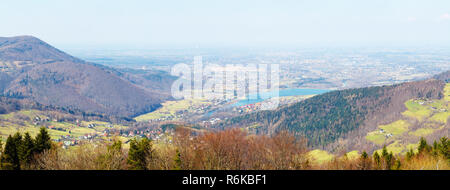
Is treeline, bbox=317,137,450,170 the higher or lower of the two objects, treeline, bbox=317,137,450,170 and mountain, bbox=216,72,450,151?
the higher

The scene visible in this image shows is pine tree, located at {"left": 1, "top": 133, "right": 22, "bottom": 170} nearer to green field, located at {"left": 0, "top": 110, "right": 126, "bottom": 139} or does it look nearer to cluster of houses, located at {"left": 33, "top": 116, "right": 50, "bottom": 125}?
green field, located at {"left": 0, "top": 110, "right": 126, "bottom": 139}

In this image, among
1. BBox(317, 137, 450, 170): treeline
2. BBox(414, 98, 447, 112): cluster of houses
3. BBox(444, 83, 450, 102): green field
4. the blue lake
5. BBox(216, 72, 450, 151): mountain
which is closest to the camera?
BBox(317, 137, 450, 170): treeline

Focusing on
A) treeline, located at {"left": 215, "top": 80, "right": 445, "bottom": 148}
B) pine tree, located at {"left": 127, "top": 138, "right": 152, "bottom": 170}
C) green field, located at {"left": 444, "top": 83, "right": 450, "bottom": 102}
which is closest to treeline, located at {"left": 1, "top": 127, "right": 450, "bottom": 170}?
pine tree, located at {"left": 127, "top": 138, "right": 152, "bottom": 170}

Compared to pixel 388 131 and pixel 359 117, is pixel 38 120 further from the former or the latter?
pixel 388 131

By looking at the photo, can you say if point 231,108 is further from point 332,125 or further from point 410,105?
point 410,105

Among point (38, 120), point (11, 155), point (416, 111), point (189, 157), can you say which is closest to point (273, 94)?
point (416, 111)

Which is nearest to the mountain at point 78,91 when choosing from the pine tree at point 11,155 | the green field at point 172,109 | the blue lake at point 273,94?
the green field at point 172,109
